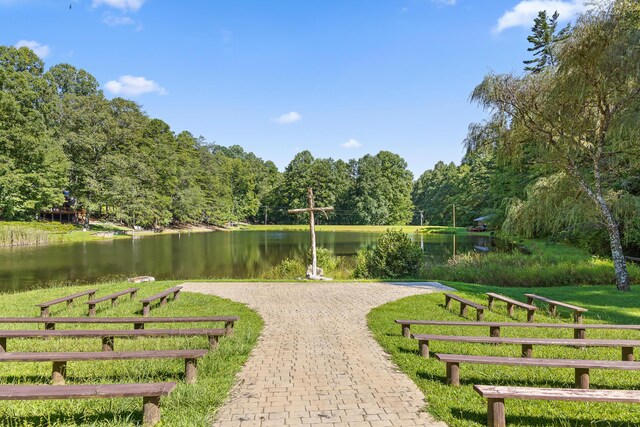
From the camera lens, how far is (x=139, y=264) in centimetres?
2011

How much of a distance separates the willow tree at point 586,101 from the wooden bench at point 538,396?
30.2ft

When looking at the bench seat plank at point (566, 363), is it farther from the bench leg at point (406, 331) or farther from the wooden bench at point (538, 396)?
the bench leg at point (406, 331)

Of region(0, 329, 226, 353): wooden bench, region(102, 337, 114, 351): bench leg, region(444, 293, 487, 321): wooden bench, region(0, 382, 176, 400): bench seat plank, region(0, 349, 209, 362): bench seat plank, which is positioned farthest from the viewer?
region(444, 293, 487, 321): wooden bench

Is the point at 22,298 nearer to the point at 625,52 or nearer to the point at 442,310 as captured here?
the point at 442,310

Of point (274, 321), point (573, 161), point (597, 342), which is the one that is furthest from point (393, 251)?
point (597, 342)

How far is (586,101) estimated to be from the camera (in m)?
10.9

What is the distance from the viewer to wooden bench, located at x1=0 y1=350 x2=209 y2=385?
388 cm

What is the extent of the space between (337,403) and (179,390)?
5.56 ft

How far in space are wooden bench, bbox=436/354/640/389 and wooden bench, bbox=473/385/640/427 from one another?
1.80 feet

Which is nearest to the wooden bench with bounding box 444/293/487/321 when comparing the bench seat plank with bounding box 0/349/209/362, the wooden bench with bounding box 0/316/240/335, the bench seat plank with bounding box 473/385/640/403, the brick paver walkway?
the brick paver walkway

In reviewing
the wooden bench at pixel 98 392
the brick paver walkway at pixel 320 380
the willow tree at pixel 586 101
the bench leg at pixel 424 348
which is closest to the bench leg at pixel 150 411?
the wooden bench at pixel 98 392

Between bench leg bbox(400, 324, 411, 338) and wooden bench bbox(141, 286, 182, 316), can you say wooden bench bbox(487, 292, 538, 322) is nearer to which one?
bench leg bbox(400, 324, 411, 338)

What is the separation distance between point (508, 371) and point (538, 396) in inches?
66.9

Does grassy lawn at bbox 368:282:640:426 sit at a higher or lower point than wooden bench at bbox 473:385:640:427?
lower
